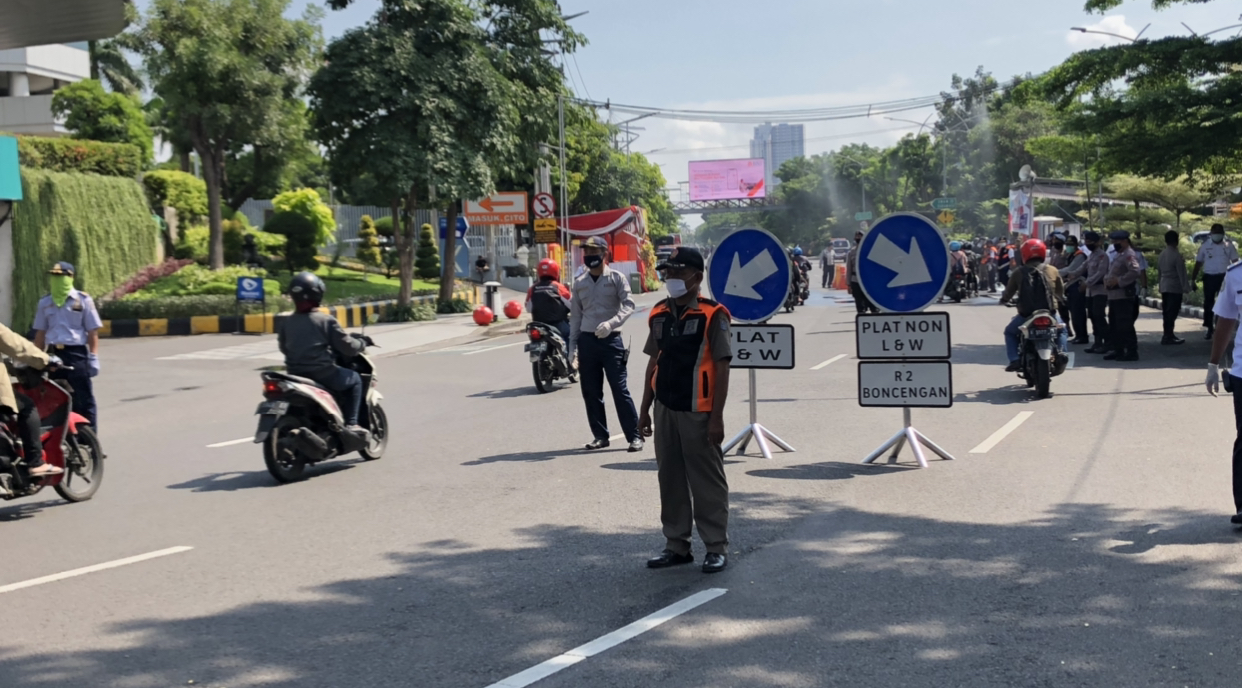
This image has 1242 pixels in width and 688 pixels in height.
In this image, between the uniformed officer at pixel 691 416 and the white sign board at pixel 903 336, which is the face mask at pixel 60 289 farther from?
the white sign board at pixel 903 336

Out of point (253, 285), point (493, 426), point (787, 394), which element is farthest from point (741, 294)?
point (253, 285)

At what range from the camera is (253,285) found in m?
26.0

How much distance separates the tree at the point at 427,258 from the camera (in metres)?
45.8

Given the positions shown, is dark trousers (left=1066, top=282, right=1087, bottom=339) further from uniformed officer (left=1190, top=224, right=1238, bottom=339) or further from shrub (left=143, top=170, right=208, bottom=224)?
shrub (left=143, top=170, right=208, bottom=224)

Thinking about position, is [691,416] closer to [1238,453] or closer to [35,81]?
[1238,453]

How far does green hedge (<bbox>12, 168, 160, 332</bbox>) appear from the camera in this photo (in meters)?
25.5

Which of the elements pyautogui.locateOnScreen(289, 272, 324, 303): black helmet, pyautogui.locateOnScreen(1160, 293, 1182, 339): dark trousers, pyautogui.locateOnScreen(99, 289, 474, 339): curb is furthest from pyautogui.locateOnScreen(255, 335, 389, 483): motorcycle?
pyautogui.locateOnScreen(99, 289, 474, 339): curb

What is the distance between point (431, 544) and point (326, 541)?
70cm

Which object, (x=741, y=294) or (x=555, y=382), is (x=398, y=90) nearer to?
(x=555, y=382)

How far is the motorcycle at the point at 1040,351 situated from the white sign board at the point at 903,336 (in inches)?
159

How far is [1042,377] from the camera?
1352cm

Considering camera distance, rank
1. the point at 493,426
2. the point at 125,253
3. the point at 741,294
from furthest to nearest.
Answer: the point at 125,253
the point at 493,426
the point at 741,294

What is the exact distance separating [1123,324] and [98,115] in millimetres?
32375

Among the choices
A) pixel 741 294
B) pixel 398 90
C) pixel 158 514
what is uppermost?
pixel 398 90
